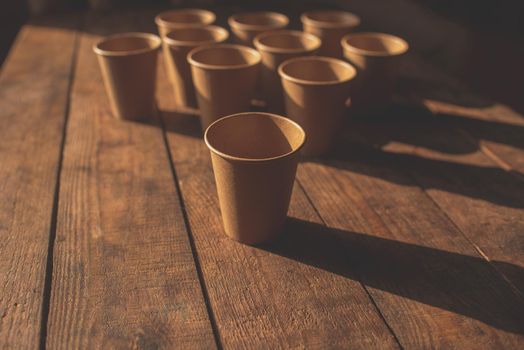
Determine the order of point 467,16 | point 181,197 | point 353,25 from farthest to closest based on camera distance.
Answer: point 467,16, point 353,25, point 181,197

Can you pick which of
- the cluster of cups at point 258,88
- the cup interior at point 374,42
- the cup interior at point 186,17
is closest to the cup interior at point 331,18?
the cluster of cups at point 258,88

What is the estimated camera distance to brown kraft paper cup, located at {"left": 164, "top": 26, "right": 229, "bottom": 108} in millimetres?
929

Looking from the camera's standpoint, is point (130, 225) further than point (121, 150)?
No

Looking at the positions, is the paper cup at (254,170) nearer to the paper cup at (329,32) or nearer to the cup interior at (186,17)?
the paper cup at (329,32)

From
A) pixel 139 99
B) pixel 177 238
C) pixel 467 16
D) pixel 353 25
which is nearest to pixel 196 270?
pixel 177 238

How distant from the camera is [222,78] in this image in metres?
0.81

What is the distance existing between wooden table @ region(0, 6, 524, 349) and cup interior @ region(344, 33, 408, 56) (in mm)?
126

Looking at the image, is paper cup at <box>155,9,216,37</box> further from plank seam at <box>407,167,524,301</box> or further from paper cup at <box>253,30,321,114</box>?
plank seam at <box>407,167,524,301</box>

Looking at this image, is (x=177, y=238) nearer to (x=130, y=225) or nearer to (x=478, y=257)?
(x=130, y=225)

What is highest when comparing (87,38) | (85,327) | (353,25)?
(353,25)

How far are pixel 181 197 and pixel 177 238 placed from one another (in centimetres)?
10

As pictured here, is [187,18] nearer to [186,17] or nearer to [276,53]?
[186,17]

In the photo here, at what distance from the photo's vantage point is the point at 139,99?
95cm

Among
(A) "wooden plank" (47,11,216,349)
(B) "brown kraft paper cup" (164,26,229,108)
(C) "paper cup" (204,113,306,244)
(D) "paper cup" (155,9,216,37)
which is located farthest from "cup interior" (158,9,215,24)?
(C) "paper cup" (204,113,306,244)
